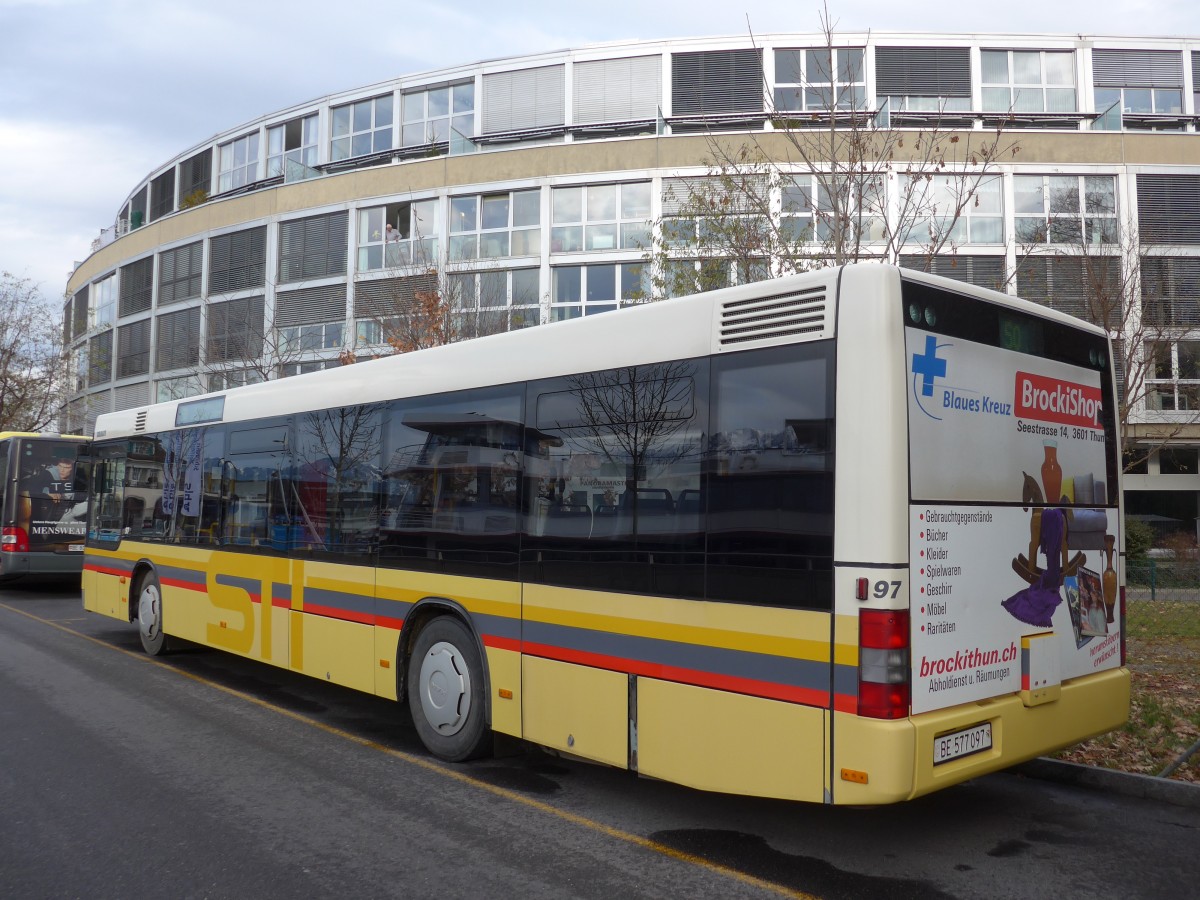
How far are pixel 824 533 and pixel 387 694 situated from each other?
4.03m

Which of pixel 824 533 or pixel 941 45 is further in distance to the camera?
pixel 941 45

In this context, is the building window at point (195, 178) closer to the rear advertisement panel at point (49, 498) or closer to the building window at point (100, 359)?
the building window at point (100, 359)

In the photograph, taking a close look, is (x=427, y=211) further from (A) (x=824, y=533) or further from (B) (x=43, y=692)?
(A) (x=824, y=533)

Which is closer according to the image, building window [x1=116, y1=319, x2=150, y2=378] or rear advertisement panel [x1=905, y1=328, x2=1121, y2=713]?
rear advertisement panel [x1=905, y1=328, x2=1121, y2=713]

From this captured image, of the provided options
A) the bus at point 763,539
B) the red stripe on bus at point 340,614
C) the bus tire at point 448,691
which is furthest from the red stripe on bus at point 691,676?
the red stripe on bus at point 340,614

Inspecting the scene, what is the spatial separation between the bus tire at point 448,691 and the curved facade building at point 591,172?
1614cm

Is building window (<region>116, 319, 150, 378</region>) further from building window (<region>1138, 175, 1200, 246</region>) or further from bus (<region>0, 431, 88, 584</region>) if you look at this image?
building window (<region>1138, 175, 1200, 246</region>)

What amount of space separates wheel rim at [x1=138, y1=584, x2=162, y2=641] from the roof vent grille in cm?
812

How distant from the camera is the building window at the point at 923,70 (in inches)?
1215

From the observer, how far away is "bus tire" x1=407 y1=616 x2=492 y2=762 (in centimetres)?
646

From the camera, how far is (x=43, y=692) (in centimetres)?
877

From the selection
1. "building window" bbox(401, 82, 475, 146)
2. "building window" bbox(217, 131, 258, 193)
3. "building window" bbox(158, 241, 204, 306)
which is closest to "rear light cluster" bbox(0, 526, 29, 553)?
"building window" bbox(401, 82, 475, 146)

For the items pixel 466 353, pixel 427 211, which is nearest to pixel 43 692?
pixel 466 353

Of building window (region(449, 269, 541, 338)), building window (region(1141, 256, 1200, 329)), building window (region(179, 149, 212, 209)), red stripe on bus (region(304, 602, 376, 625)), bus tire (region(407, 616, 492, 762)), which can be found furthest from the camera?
building window (region(179, 149, 212, 209))
